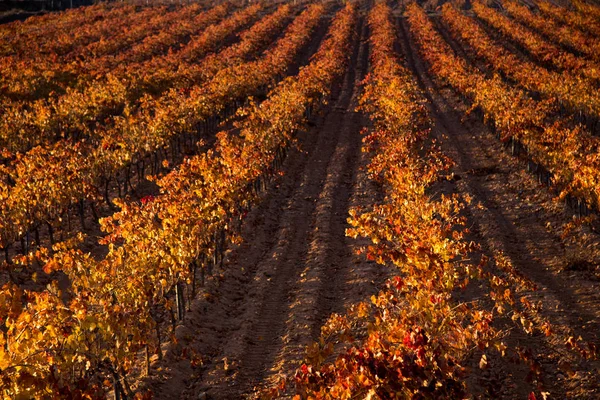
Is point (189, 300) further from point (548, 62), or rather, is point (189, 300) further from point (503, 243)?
point (548, 62)

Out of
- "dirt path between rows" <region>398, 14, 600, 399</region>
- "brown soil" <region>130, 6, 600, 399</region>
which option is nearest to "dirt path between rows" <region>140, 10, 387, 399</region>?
"brown soil" <region>130, 6, 600, 399</region>

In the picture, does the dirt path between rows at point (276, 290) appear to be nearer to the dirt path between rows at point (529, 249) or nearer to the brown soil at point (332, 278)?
the brown soil at point (332, 278)

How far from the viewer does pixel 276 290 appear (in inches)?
838

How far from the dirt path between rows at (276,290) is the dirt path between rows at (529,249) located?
17.2ft

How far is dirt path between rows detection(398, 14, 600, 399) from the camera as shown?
48.6 feet

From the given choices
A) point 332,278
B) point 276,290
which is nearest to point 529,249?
point 332,278

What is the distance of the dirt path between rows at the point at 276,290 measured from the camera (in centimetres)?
1617

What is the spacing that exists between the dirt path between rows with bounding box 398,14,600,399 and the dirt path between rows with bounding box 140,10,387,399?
524 cm

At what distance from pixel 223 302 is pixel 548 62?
6065 cm

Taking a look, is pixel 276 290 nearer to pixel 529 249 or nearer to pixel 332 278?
pixel 332 278

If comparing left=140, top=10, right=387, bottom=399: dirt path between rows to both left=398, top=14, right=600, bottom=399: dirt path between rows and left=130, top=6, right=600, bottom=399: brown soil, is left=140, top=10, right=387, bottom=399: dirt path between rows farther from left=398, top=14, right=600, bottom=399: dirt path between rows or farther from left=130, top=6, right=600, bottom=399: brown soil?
left=398, top=14, right=600, bottom=399: dirt path between rows

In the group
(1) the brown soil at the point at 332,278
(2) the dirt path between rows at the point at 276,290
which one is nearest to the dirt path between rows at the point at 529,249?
(1) the brown soil at the point at 332,278

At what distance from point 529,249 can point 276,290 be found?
447 inches

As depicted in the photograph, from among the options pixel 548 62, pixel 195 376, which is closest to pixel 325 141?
pixel 195 376
